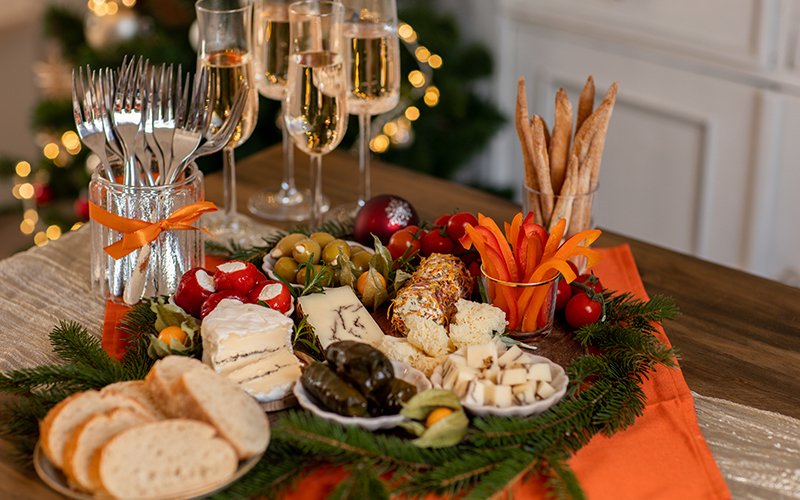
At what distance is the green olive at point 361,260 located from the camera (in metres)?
1.40

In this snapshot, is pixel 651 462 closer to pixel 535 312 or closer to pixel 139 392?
pixel 535 312

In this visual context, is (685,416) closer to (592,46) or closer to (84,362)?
(84,362)

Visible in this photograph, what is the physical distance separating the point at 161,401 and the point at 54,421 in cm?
11

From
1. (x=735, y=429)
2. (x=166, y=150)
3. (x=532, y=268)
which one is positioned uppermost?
(x=166, y=150)

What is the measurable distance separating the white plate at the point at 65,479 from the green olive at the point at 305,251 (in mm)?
426

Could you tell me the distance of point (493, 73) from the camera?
2.88 m

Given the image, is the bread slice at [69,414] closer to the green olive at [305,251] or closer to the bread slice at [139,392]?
the bread slice at [139,392]

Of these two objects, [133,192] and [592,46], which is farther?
[592,46]

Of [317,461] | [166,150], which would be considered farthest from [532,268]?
[166,150]

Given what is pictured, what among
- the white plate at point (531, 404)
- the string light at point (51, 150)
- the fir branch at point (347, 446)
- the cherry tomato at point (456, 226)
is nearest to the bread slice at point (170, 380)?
the fir branch at point (347, 446)

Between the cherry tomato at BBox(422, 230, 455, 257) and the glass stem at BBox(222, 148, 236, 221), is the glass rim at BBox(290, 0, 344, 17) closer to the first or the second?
the glass stem at BBox(222, 148, 236, 221)

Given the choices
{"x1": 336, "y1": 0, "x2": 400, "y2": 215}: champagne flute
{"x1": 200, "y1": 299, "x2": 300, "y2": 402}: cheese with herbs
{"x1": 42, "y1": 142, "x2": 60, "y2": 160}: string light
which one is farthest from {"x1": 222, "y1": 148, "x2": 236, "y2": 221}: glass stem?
{"x1": 42, "y1": 142, "x2": 60, "y2": 160}: string light

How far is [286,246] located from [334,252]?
0.26 ft

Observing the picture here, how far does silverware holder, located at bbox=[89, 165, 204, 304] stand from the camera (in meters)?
1.36
